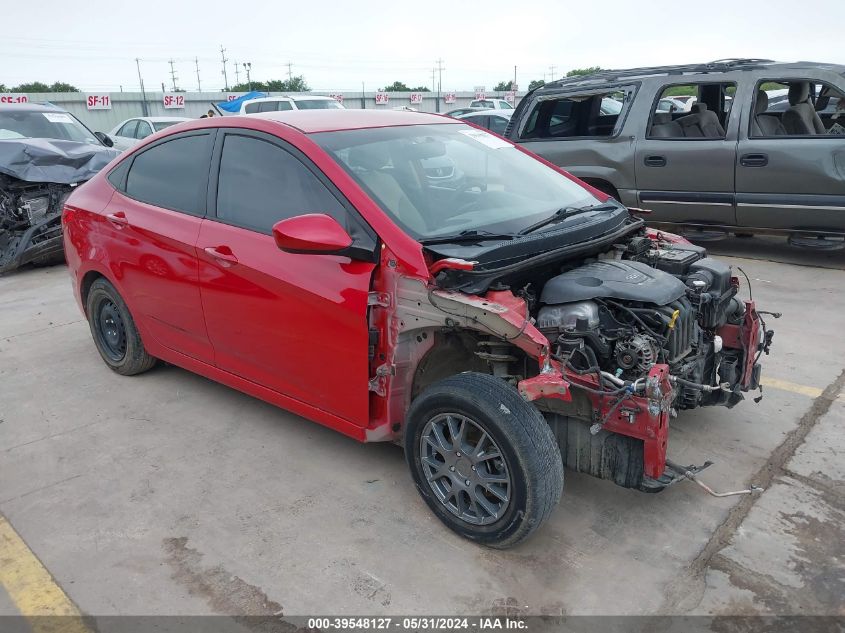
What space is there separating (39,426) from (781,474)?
13.1 ft

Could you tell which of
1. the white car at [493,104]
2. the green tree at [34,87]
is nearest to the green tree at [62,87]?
the green tree at [34,87]

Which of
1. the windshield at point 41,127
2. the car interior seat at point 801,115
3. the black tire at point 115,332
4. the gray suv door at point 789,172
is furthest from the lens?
the windshield at point 41,127

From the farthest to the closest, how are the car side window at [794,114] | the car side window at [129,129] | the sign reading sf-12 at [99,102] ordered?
the sign reading sf-12 at [99,102]
the car side window at [129,129]
the car side window at [794,114]

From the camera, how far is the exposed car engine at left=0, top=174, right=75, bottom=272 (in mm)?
7653

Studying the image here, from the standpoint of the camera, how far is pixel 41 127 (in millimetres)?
9031

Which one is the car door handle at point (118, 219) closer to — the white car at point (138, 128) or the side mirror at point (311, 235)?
the side mirror at point (311, 235)

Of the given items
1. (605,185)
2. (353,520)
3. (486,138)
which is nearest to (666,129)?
(605,185)

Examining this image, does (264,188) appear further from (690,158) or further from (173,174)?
(690,158)

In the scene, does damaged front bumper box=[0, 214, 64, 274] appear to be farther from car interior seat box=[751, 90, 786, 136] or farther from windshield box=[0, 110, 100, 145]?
car interior seat box=[751, 90, 786, 136]

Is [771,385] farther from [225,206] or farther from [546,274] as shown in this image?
[225,206]

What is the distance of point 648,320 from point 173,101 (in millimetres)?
29807

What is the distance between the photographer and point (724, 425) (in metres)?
3.80

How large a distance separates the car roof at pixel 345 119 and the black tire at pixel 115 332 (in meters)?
1.54

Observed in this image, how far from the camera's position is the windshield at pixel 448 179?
321 cm
